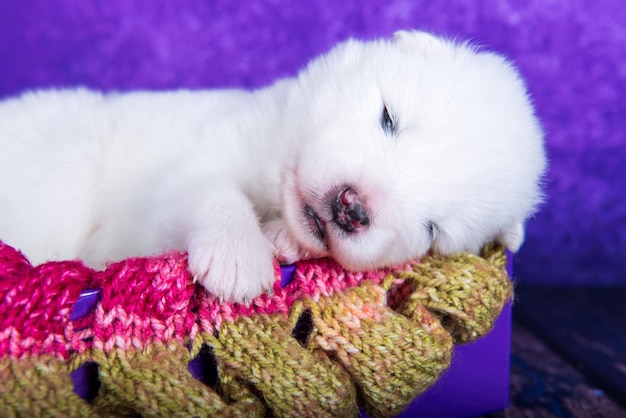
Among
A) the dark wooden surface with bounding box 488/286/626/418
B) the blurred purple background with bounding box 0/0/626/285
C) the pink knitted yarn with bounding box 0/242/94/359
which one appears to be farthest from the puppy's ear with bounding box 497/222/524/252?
the blurred purple background with bounding box 0/0/626/285

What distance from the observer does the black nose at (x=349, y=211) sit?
5.87 feet

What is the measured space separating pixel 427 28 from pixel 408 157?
1907mm

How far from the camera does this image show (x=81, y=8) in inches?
145

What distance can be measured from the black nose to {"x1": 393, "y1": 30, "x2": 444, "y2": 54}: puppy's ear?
0.80m

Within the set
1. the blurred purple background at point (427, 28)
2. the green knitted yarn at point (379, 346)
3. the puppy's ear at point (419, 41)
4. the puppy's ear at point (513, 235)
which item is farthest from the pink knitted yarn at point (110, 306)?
the blurred purple background at point (427, 28)

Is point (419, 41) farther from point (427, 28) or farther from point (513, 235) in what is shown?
point (427, 28)

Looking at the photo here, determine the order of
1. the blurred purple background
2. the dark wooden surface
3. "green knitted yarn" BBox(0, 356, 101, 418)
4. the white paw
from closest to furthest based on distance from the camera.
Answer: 1. "green knitted yarn" BBox(0, 356, 101, 418)
2. the white paw
3. the dark wooden surface
4. the blurred purple background

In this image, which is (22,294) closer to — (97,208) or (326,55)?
(97,208)

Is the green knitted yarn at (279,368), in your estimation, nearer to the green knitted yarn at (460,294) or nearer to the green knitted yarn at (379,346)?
the green knitted yarn at (379,346)

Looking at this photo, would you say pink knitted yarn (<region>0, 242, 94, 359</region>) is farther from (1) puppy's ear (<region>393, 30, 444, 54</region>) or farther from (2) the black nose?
(1) puppy's ear (<region>393, 30, 444, 54</region>)

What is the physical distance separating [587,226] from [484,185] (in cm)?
215

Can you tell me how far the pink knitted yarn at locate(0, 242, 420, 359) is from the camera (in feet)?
4.46

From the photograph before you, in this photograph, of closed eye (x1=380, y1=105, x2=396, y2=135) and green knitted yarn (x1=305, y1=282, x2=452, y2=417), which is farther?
closed eye (x1=380, y1=105, x2=396, y2=135)

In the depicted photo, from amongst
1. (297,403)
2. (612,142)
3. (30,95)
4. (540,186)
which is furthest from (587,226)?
(30,95)
